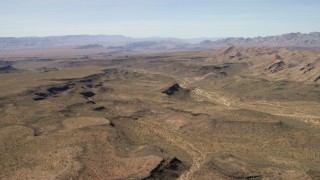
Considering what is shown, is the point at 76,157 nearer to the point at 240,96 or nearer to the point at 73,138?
the point at 73,138

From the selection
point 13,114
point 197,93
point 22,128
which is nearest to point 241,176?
point 22,128

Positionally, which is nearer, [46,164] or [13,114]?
[46,164]

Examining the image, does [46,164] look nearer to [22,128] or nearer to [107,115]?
[22,128]

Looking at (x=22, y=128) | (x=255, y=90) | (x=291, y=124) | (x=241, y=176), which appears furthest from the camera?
(x=255, y=90)

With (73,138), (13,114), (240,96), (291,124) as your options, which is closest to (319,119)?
(291,124)

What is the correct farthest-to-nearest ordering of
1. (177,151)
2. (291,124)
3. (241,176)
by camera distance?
(291,124) < (177,151) < (241,176)

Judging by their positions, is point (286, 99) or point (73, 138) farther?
point (286, 99)
